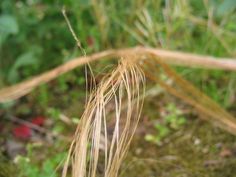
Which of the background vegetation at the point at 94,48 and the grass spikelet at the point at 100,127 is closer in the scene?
the grass spikelet at the point at 100,127

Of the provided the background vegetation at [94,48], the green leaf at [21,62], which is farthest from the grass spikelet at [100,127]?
the green leaf at [21,62]

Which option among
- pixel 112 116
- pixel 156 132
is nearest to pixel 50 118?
pixel 112 116

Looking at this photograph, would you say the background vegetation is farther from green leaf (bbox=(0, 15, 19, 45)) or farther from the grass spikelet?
the grass spikelet

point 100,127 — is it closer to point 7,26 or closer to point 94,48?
point 7,26

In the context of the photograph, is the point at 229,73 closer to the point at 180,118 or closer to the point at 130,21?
the point at 180,118

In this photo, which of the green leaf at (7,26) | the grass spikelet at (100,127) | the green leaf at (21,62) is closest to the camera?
the grass spikelet at (100,127)

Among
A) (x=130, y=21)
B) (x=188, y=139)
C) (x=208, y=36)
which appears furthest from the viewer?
(x=130, y=21)

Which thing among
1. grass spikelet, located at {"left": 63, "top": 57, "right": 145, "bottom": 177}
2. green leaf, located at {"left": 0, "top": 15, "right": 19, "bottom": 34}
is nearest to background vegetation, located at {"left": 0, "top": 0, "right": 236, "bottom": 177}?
green leaf, located at {"left": 0, "top": 15, "right": 19, "bottom": 34}

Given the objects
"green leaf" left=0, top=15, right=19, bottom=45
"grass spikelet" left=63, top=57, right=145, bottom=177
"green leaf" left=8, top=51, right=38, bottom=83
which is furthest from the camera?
"green leaf" left=8, top=51, right=38, bottom=83

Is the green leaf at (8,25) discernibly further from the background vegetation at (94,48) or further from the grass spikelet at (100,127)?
the grass spikelet at (100,127)
